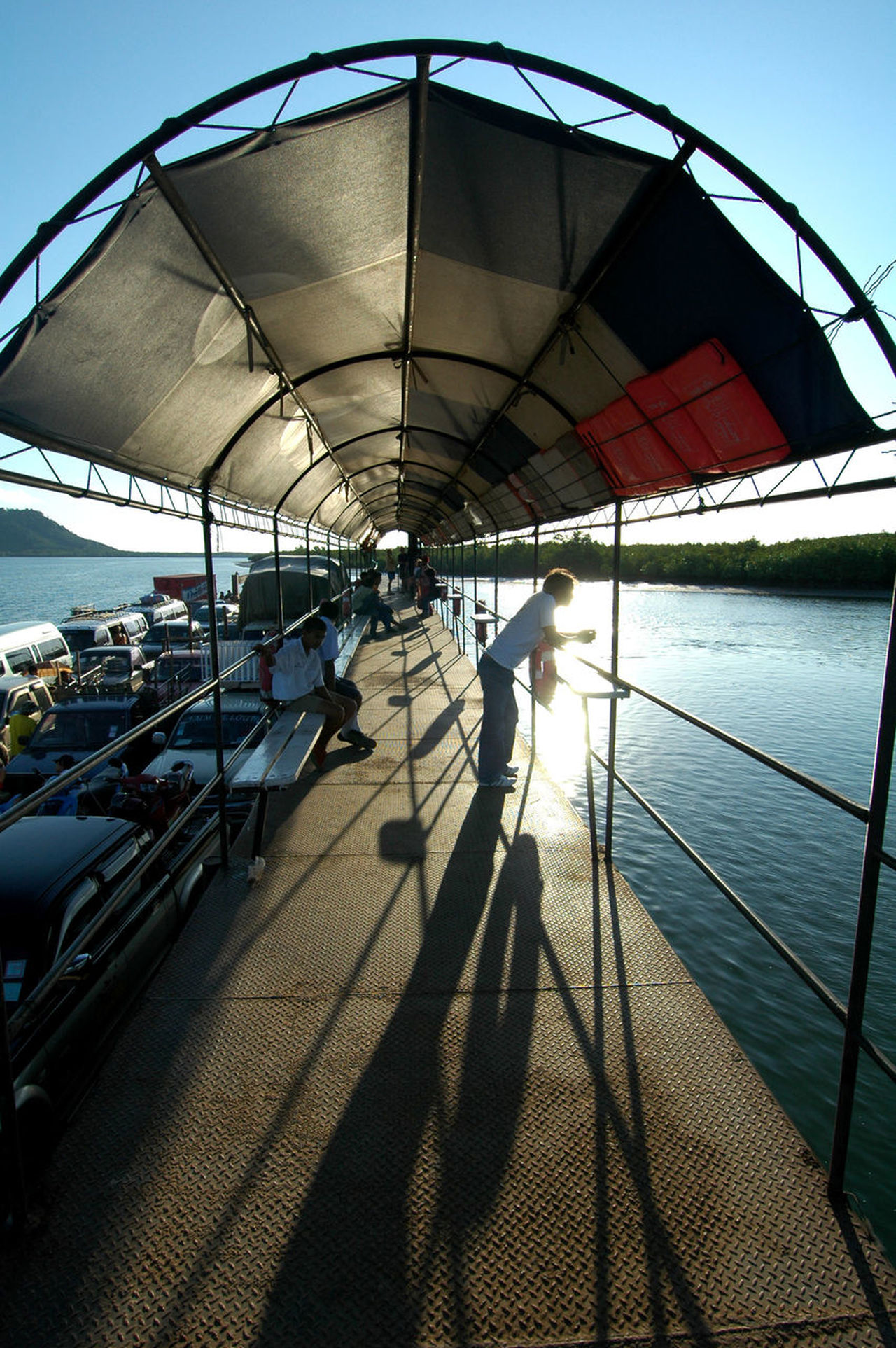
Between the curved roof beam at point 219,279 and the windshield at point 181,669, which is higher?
the curved roof beam at point 219,279

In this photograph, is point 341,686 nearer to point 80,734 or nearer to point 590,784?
point 590,784

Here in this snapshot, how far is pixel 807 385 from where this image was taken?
2691 millimetres

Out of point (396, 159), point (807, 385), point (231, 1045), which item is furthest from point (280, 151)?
point (231, 1045)

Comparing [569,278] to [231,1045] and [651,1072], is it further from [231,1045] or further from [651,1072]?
[231,1045]

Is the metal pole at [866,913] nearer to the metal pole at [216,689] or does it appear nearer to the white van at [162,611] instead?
the metal pole at [216,689]

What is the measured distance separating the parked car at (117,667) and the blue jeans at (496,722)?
12.8 m

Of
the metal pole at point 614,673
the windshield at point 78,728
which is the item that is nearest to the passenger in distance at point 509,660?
the metal pole at point 614,673

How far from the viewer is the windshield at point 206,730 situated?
8680mm

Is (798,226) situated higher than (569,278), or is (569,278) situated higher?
(569,278)

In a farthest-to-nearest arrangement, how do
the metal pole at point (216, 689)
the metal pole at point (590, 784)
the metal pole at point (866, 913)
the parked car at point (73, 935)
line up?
the metal pole at point (590, 784) < the metal pole at point (216, 689) < the parked car at point (73, 935) < the metal pole at point (866, 913)

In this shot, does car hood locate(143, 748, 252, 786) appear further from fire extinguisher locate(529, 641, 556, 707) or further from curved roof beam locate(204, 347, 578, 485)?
curved roof beam locate(204, 347, 578, 485)

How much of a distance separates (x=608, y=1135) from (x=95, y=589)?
116 m

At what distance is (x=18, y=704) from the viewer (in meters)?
13.6

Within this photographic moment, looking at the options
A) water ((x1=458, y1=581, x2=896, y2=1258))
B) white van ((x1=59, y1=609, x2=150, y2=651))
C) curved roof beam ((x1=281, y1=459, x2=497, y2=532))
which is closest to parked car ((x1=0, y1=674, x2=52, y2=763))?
white van ((x1=59, y1=609, x2=150, y2=651))
